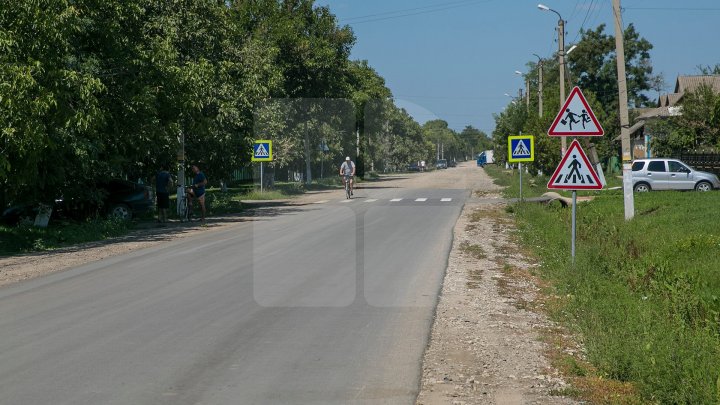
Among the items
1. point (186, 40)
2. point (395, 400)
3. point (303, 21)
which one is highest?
point (303, 21)

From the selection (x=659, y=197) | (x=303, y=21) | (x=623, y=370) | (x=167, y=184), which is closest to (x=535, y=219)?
(x=659, y=197)

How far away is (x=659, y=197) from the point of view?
30.1m

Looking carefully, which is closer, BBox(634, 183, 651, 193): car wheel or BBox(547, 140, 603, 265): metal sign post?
BBox(547, 140, 603, 265): metal sign post

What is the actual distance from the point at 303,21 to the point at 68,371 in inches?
1955

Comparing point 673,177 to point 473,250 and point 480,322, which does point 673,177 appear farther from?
point 480,322

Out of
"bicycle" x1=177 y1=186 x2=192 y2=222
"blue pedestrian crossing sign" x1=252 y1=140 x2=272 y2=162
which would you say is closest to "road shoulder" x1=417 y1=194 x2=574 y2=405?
"bicycle" x1=177 y1=186 x2=192 y2=222

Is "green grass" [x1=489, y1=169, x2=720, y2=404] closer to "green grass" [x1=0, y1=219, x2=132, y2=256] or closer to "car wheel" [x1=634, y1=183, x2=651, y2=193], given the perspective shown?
"green grass" [x1=0, y1=219, x2=132, y2=256]

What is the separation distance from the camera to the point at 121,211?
28.3 m

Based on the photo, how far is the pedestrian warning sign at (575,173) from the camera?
13.5m

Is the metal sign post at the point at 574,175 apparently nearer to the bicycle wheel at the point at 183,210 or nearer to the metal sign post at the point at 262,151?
the bicycle wheel at the point at 183,210

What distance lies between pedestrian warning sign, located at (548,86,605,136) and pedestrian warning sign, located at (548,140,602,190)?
264 mm

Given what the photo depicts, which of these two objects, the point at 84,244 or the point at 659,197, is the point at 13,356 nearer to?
the point at 84,244

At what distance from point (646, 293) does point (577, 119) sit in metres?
3.46

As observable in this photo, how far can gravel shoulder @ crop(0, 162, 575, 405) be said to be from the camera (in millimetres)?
6961
